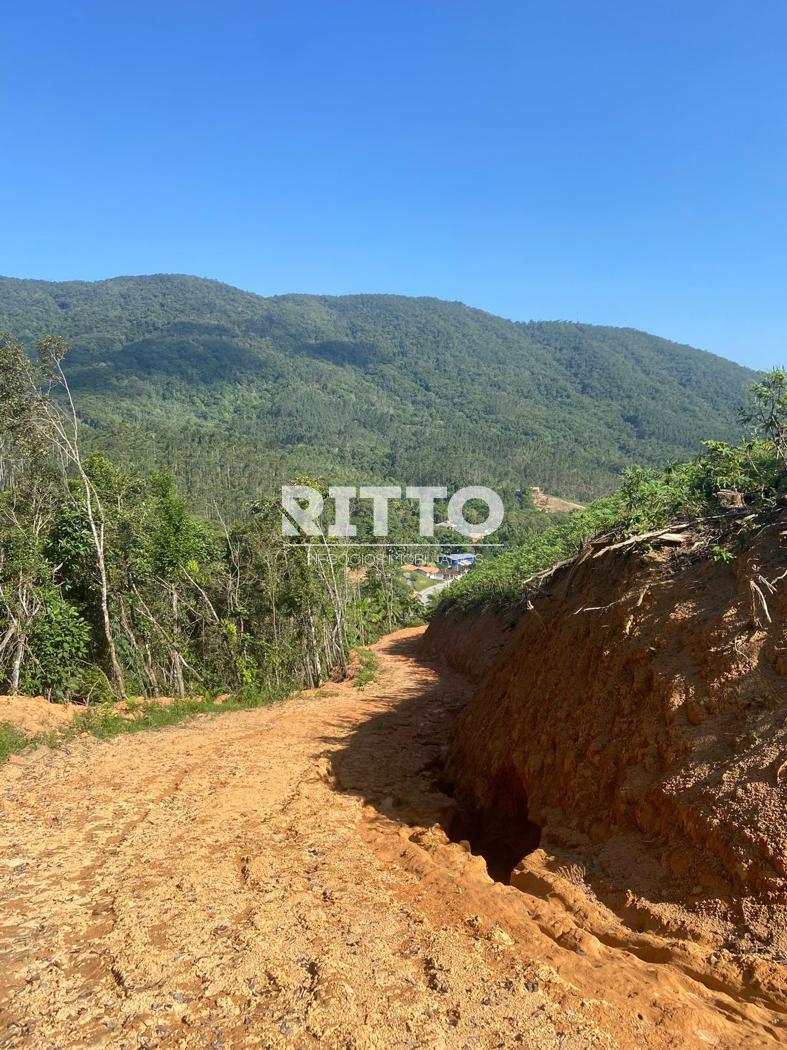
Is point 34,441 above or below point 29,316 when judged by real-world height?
below

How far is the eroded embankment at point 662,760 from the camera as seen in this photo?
3.18 m

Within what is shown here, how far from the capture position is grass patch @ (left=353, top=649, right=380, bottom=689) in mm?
14070

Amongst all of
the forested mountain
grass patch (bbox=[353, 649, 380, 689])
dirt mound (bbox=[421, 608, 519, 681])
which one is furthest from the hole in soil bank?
the forested mountain

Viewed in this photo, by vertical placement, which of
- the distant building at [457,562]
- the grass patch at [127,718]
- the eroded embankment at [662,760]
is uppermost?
the eroded embankment at [662,760]

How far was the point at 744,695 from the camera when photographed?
3.79 m

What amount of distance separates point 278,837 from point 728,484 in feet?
16.8

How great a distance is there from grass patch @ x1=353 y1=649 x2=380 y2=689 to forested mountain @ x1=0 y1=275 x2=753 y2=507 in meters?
32.1

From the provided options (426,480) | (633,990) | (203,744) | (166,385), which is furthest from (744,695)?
(166,385)

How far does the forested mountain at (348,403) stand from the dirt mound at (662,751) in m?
43.5

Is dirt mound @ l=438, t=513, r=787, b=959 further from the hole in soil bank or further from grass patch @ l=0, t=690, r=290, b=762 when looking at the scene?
grass patch @ l=0, t=690, r=290, b=762

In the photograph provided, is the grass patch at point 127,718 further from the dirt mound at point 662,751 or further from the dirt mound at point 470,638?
the dirt mound at point 662,751

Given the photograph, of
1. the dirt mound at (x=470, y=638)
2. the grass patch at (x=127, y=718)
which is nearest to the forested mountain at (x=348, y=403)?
the dirt mound at (x=470, y=638)

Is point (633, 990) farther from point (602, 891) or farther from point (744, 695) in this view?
point (744, 695)

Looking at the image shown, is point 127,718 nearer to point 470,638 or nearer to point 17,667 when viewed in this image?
point 17,667
